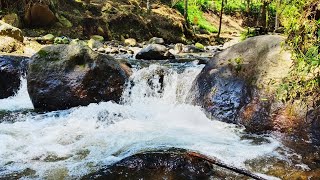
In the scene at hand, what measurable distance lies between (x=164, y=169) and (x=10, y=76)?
22.4 feet

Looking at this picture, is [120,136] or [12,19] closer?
[120,136]

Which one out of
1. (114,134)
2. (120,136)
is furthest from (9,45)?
(120,136)

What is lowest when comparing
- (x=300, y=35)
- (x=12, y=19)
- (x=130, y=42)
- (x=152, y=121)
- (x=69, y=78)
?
(x=152, y=121)

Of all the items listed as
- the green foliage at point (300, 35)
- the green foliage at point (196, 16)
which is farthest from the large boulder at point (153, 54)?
the green foliage at point (196, 16)

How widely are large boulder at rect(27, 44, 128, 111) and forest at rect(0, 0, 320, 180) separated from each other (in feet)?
0.07

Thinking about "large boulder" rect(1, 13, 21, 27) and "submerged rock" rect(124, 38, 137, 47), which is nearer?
"large boulder" rect(1, 13, 21, 27)

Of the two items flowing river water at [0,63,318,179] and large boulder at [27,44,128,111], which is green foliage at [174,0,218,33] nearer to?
flowing river water at [0,63,318,179]

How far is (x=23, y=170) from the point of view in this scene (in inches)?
155

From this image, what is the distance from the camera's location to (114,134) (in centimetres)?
552

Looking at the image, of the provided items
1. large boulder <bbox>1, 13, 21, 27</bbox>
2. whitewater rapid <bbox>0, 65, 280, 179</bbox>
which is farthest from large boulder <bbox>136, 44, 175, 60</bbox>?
large boulder <bbox>1, 13, 21, 27</bbox>

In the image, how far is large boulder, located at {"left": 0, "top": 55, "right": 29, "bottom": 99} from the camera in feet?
29.6

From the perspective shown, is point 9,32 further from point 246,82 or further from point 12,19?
point 246,82

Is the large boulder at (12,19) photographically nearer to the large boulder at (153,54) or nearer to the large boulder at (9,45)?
the large boulder at (9,45)

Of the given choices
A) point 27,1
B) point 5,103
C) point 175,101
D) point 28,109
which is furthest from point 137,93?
point 27,1
